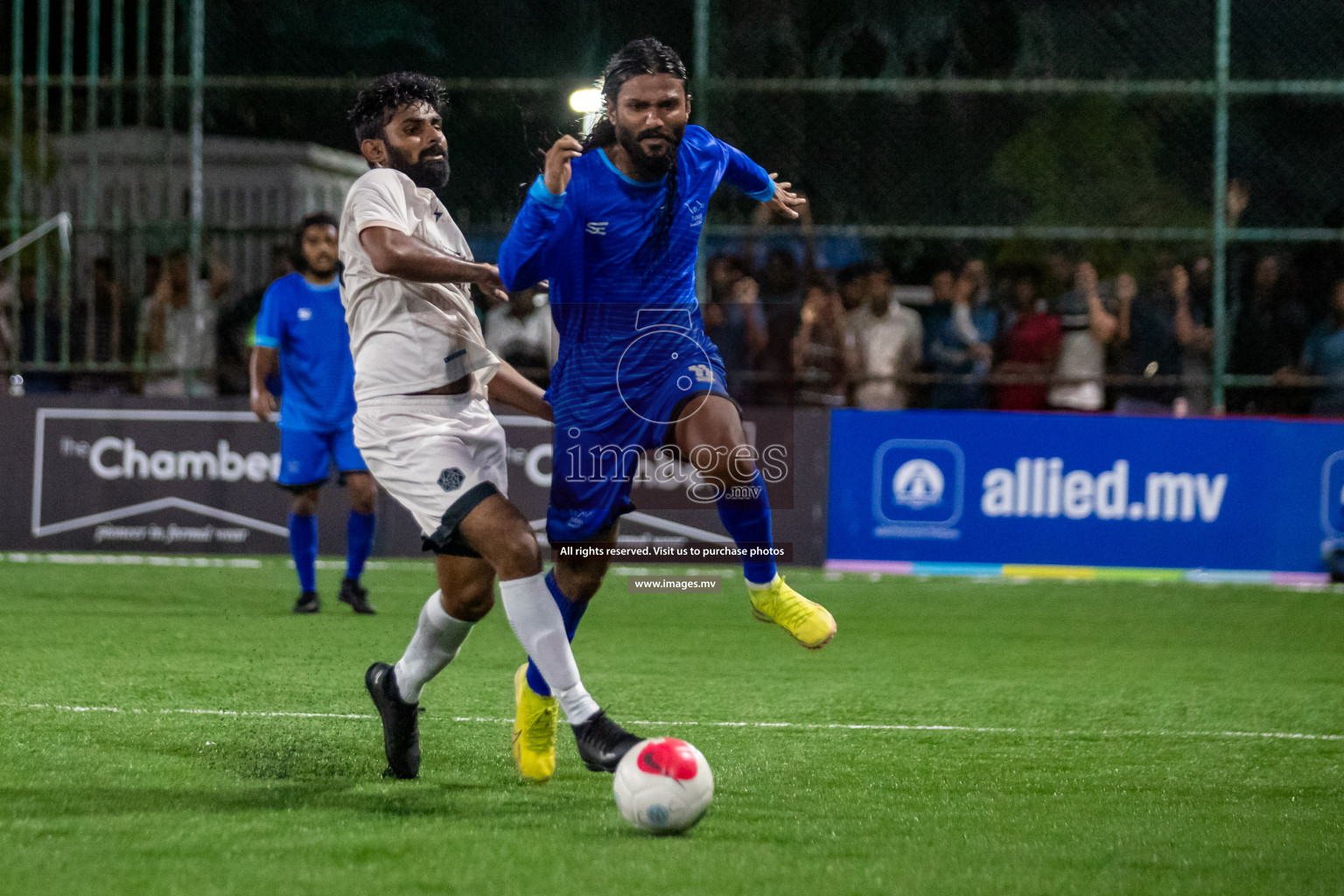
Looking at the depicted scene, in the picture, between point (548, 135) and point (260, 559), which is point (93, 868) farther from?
point (260, 559)

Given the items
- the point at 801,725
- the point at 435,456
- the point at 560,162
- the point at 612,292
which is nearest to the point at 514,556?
the point at 435,456

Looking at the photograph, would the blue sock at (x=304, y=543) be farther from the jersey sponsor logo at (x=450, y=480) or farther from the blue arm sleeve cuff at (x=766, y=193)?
the jersey sponsor logo at (x=450, y=480)

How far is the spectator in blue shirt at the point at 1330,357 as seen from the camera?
11773mm

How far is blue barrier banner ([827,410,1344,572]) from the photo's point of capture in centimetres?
1137

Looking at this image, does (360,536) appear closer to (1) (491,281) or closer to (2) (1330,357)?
(1) (491,281)

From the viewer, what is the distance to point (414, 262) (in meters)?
4.52

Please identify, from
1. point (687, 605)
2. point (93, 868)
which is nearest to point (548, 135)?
point (93, 868)

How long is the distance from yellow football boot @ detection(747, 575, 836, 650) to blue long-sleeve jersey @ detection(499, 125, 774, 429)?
730 mm

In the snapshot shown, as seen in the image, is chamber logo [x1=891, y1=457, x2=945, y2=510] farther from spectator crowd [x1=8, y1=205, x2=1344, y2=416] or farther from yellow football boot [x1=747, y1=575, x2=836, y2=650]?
yellow football boot [x1=747, y1=575, x2=836, y2=650]

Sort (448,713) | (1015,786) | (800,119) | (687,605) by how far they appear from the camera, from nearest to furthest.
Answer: (1015,786) → (448,713) → (687,605) → (800,119)

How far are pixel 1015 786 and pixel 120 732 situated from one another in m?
2.83

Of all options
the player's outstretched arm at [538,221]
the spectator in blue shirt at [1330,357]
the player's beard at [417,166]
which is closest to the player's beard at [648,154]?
the player's outstretched arm at [538,221]

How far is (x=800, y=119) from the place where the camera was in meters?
12.3

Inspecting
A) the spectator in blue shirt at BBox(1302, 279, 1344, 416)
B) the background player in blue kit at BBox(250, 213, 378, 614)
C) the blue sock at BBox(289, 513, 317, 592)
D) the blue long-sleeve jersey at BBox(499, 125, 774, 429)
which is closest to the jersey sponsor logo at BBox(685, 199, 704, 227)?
the blue long-sleeve jersey at BBox(499, 125, 774, 429)
